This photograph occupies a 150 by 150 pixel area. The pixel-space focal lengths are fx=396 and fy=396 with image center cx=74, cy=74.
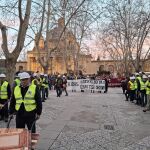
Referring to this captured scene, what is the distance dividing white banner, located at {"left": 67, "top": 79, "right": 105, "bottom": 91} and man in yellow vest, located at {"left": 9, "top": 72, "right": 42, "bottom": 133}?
95.3 ft

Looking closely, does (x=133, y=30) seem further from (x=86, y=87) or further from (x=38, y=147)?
(x=38, y=147)

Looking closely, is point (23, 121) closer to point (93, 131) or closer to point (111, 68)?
point (93, 131)

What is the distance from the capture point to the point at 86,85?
1527 inches

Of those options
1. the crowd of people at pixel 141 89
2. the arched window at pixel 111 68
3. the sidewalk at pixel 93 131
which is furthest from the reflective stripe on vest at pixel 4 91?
the arched window at pixel 111 68

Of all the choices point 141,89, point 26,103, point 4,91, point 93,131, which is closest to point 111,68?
point 141,89

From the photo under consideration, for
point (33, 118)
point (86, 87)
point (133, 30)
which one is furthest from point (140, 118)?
point (133, 30)

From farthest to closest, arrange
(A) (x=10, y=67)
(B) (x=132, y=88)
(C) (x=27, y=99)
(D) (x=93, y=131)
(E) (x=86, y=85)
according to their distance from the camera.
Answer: (E) (x=86, y=85)
(B) (x=132, y=88)
(A) (x=10, y=67)
(D) (x=93, y=131)
(C) (x=27, y=99)

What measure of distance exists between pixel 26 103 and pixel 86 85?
3035 centimetres

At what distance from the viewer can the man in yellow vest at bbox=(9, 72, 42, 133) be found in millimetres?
8469

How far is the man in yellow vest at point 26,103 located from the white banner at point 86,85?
95.3 feet

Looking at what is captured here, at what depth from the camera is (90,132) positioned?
12.1 m

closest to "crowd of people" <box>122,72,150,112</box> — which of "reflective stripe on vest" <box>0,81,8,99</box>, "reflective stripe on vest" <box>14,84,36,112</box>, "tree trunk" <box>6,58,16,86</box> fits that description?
"tree trunk" <box>6,58,16,86</box>

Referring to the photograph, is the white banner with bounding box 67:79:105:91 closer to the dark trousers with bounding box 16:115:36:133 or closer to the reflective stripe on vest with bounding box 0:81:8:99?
the reflective stripe on vest with bounding box 0:81:8:99

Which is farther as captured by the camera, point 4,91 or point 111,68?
point 111,68
